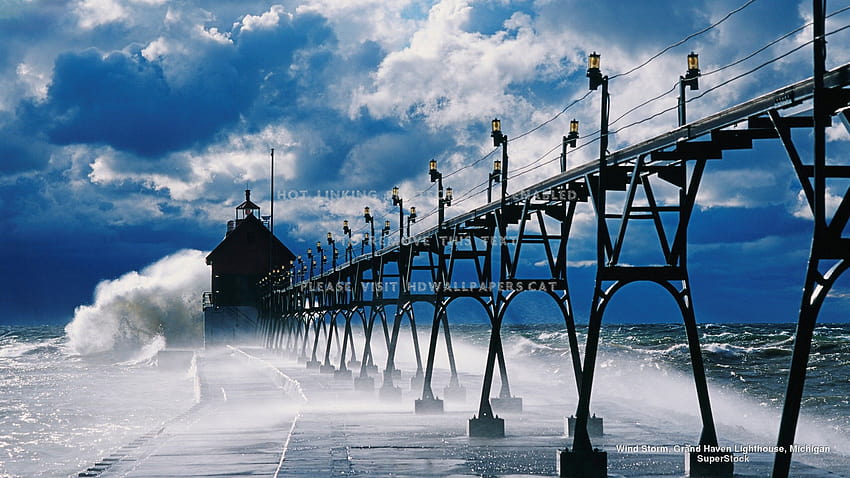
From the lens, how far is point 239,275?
Answer: 9588 centimetres

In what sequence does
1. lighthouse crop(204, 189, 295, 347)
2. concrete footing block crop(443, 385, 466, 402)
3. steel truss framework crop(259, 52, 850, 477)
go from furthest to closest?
lighthouse crop(204, 189, 295, 347) < concrete footing block crop(443, 385, 466, 402) < steel truss framework crop(259, 52, 850, 477)

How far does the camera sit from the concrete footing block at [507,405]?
23625mm

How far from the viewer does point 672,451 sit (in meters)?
16.5

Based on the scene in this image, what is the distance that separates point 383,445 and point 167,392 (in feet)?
102

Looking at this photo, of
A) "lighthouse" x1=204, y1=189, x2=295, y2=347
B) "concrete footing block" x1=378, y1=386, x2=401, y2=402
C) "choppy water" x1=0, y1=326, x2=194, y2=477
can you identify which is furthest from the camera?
"lighthouse" x1=204, y1=189, x2=295, y2=347

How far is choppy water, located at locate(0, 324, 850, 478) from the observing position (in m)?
26.0

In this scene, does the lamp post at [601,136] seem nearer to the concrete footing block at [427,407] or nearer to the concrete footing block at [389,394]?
the concrete footing block at [427,407]

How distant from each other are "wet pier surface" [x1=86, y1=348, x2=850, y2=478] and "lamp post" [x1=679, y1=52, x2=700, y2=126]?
16.8ft

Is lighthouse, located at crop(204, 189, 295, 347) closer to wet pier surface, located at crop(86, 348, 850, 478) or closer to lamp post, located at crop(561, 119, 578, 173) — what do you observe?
wet pier surface, located at crop(86, 348, 850, 478)

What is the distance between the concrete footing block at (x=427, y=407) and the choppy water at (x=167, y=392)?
7.47 m

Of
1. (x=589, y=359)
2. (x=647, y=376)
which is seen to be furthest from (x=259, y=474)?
(x=647, y=376)

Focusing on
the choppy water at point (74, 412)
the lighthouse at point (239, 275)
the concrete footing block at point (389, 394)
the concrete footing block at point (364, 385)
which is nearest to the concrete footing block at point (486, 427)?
the choppy water at point (74, 412)

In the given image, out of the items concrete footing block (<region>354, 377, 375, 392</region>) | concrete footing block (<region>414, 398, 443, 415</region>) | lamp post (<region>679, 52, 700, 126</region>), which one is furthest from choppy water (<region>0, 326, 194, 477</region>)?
lamp post (<region>679, 52, 700, 126</region>)

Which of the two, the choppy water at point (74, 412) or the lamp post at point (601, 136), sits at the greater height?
the lamp post at point (601, 136)
